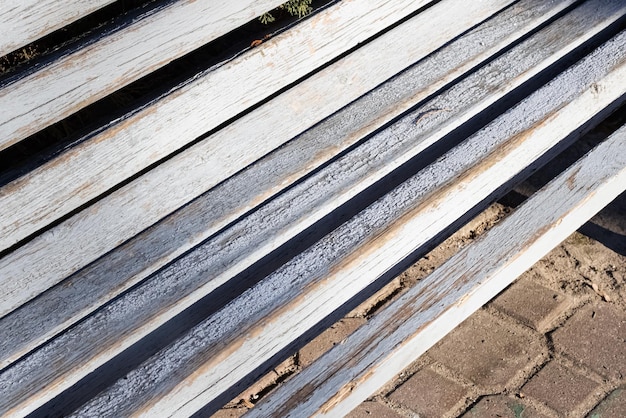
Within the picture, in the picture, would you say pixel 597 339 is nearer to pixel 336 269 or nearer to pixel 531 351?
pixel 531 351

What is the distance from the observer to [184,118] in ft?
6.87

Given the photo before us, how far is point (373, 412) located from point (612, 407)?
671 mm

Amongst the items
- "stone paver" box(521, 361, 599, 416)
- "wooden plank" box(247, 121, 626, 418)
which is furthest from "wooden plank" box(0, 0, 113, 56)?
"stone paver" box(521, 361, 599, 416)

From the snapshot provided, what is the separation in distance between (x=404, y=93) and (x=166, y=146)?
2.26 feet

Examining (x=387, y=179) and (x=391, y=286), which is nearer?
(x=387, y=179)

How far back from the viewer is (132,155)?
2.04 metres

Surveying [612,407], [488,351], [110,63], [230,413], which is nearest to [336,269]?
[110,63]

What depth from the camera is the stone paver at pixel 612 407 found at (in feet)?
8.11

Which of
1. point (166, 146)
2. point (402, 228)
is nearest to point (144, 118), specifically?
point (166, 146)

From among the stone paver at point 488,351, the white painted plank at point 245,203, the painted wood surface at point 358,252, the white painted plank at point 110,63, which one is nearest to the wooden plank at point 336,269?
the painted wood surface at point 358,252

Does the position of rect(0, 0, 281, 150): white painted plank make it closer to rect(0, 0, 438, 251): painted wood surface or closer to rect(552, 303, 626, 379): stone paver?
rect(0, 0, 438, 251): painted wood surface

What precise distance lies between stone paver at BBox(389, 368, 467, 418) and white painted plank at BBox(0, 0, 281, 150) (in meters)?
1.17

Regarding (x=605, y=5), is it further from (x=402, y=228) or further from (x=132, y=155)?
(x=132, y=155)

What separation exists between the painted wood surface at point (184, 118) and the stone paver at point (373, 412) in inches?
32.1
